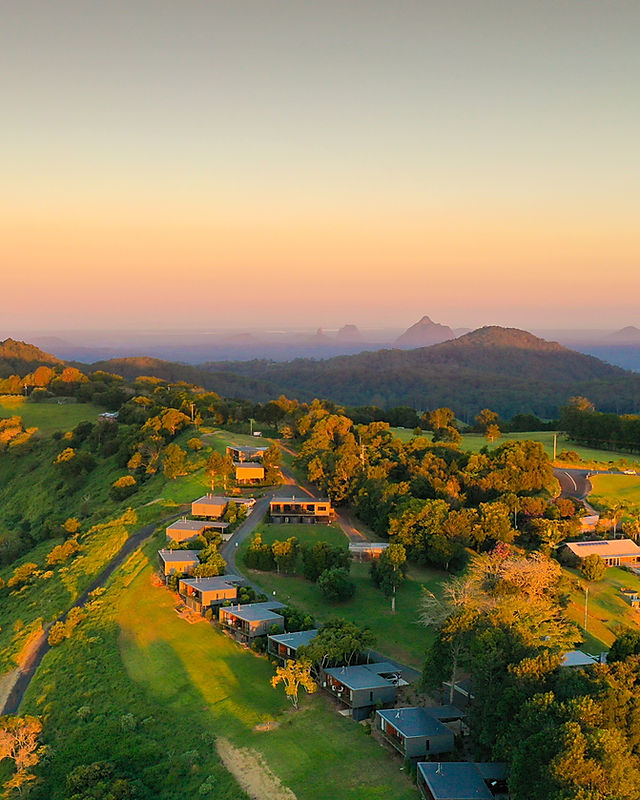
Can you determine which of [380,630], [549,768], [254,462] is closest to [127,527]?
[254,462]

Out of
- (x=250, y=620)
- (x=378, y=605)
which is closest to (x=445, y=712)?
(x=250, y=620)

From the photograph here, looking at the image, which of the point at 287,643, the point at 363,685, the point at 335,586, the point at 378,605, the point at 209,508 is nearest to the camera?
the point at 363,685

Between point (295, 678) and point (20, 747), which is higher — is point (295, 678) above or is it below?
above

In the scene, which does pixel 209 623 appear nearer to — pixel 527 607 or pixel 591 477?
pixel 527 607

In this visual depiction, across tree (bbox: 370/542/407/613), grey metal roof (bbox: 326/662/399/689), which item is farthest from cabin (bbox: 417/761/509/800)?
tree (bbox: 370/542/407/613)

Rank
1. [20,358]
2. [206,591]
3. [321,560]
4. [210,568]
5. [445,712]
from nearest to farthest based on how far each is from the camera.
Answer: [445,712]
[206,591]
[210,568]
[321,560]
[20,358]

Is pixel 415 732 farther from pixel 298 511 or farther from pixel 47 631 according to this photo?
pixel 298 511

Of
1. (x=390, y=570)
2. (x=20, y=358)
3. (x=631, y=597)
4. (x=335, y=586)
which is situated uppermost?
(x=20, y=358)

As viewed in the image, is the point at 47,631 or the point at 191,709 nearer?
the point at 191,709
